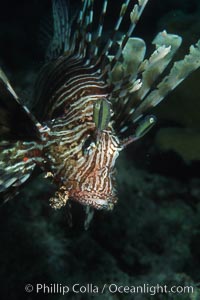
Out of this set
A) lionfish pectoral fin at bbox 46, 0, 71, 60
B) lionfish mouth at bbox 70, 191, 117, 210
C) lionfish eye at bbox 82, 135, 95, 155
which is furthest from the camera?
lionfish pectoral fin at bbox 46, 0, 71, 60

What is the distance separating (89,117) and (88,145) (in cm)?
33

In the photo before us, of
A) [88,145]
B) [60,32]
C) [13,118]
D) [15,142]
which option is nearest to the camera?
[88,145]

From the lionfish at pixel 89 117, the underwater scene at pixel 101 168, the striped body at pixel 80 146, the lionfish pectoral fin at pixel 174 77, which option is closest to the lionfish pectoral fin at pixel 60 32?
the underwater scene at pixel 101 168

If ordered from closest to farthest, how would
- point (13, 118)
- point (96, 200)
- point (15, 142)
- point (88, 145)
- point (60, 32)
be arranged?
point (96, 200) < point (88, 145) < point (13, 118) < point (15, 142) < point (60, 32)

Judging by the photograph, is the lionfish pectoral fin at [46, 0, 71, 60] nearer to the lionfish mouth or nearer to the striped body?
the striped body

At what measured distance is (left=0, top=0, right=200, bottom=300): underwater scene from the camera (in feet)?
8.97

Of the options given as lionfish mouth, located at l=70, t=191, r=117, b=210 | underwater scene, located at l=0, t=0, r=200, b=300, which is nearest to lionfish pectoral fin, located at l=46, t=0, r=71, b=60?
underwater scene, located at l=0, t=0, r=200, b=300

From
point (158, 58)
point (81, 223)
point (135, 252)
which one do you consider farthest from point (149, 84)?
point (135, 252)

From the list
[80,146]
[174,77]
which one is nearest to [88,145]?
[80,146]

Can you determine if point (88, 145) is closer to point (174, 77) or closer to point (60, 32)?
point (174, 77)

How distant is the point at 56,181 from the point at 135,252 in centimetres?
193

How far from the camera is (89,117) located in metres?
2.86

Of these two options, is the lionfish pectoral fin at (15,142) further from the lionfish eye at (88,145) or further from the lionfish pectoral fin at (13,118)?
the lionfish eye at (88,145)

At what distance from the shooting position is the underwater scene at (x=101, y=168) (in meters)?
2.73
